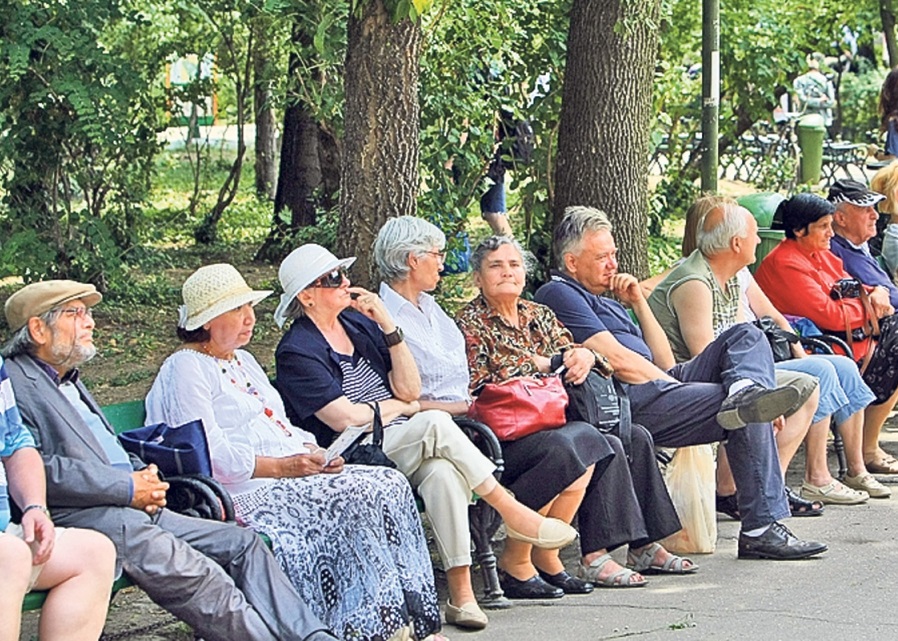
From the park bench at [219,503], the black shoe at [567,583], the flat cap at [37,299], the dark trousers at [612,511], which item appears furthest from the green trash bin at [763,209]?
the flat cap at [37,299]

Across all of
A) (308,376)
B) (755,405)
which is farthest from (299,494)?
(755,405)

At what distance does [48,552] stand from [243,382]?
4.14ft

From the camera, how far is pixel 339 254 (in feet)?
23.3

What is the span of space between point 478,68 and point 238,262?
13.8ft

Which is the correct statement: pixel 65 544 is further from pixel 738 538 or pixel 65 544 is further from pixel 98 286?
pixel 98 286

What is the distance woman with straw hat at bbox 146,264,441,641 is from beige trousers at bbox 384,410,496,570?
146 millimetres

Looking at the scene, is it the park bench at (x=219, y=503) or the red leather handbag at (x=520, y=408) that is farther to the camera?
the red leather handbag at (x=520, y=408)

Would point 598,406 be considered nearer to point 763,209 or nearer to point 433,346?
point 433,346

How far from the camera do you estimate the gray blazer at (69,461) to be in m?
4.65

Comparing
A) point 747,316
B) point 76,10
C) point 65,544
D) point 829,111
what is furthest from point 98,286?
point 829,111

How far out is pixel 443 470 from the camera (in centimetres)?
553

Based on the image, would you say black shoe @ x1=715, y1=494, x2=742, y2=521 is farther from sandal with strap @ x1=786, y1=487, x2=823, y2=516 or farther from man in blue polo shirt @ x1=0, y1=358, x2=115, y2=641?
man in blue polo shirt @ x1=0, y1=358, x2=115, y2=641

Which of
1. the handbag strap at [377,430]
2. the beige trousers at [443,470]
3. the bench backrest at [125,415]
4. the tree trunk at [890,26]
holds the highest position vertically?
the tree trunk at [890,26]

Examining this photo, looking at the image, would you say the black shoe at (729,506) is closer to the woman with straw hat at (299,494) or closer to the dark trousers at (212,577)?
the woman with straw hat at (299,494)
